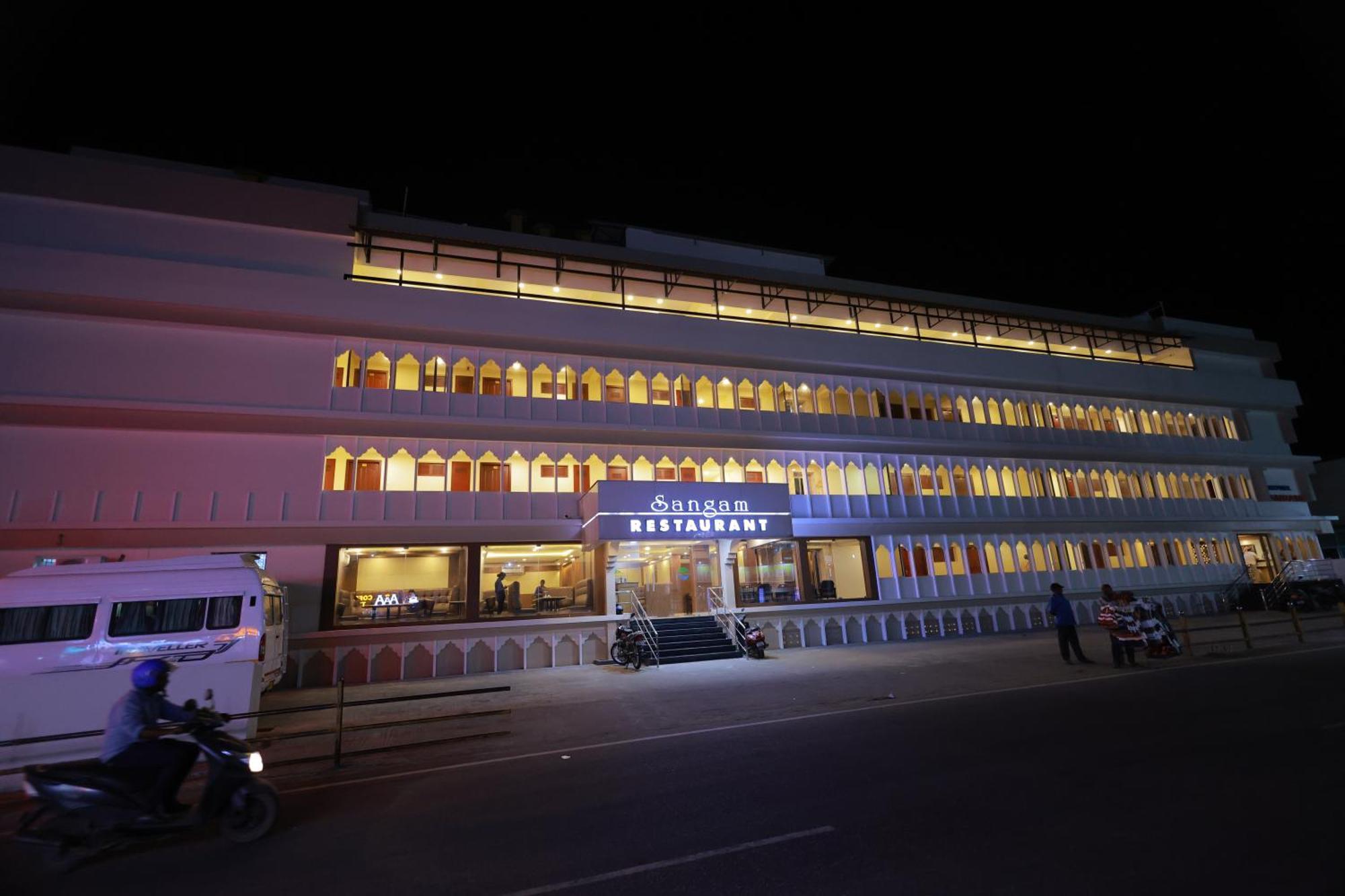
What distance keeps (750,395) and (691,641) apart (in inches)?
419

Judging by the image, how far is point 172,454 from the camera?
1712 cm

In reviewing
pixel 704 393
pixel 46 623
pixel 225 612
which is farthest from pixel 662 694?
pixel 704 393

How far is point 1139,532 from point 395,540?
31612mm

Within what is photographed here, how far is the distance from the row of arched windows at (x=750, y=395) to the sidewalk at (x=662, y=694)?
30.8 feet

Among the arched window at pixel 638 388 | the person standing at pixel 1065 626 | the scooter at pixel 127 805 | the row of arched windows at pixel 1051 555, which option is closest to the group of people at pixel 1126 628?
the person standing at pixel 1065 626

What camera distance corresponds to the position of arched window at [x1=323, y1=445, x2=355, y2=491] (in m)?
18.3

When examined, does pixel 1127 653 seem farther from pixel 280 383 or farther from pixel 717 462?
pixel 280 383

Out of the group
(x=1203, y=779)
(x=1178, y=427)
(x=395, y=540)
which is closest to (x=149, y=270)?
(x=395, y=540)

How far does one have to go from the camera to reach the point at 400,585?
21.4 m

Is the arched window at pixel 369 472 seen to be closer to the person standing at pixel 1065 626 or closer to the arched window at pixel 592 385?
the arched window at pixel 592 385

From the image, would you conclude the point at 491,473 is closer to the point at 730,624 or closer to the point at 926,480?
the point at 730,624

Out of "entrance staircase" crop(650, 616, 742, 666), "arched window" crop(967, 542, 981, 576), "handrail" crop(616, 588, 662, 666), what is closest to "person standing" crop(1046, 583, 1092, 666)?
"entrance staircase" crop(650, 616, 742, 666)

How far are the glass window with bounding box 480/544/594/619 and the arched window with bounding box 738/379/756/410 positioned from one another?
8.74 meters

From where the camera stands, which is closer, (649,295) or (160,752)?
(160,752)
